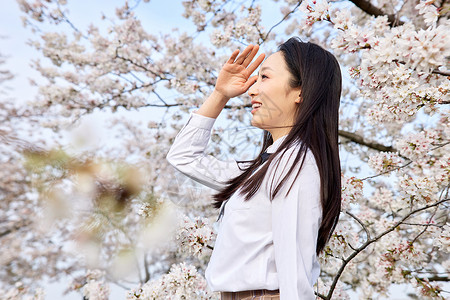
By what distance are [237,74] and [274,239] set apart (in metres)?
0.91

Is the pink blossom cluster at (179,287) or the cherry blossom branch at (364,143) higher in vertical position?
the cherry blossom branch at (364,143)

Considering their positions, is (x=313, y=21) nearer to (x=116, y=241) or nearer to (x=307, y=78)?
(x=307, y=78)

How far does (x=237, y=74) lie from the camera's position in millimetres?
1854

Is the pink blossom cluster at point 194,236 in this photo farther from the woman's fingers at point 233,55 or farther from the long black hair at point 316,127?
the woman's fingers at point 233,55

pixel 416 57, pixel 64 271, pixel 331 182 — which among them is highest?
pixel 416 57

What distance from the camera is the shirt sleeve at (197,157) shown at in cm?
182

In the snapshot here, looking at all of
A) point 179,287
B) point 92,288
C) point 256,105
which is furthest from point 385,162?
point 92,288

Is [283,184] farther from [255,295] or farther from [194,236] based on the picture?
[194,236]

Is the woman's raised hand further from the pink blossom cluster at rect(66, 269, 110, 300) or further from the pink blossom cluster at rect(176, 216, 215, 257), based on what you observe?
the pink blossom cluster at rect(66, 269, 110, 300)

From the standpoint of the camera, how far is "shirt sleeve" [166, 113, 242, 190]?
5.98ft

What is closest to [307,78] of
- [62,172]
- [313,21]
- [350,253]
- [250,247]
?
[313,21]

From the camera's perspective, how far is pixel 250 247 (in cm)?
129

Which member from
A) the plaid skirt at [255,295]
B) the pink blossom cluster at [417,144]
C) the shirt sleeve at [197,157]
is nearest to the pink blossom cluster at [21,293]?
the shirt sleeve at [197,157]

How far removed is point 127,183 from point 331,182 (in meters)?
2.22
